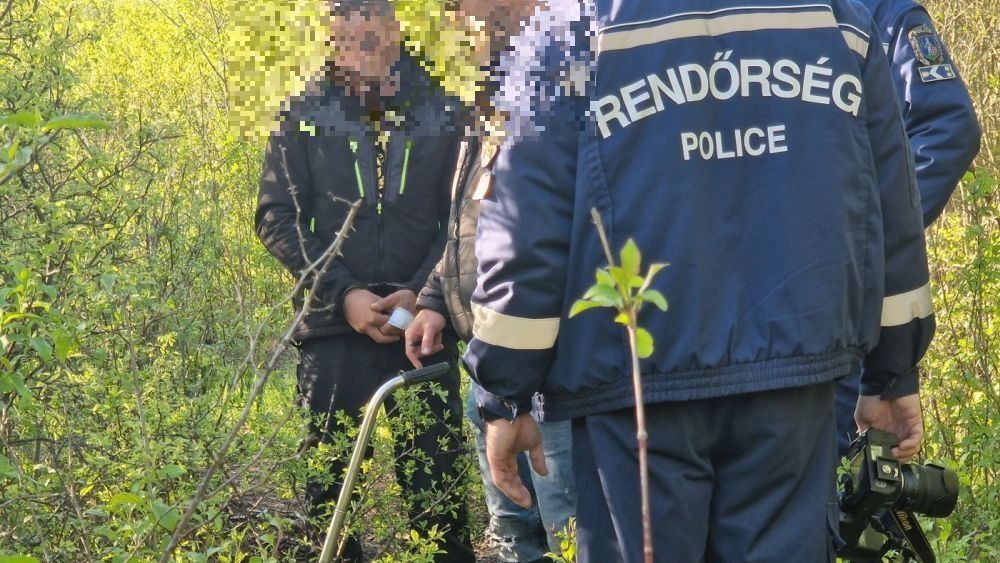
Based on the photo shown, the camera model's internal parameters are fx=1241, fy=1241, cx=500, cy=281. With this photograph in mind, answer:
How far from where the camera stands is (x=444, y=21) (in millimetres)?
2859

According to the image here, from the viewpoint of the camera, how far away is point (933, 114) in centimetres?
373

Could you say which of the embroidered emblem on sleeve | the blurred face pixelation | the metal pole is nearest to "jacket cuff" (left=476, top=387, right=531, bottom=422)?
the metal pole

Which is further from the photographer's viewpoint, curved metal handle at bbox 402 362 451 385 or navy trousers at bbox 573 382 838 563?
curved metal handle at bbox 402 362 451 385

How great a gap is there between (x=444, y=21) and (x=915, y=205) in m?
1.14

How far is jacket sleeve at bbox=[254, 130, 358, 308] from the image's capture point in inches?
171

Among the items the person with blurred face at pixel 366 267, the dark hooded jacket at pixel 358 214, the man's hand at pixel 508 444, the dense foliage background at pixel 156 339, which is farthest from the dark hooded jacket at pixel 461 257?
the man's hand at pixel 508 444

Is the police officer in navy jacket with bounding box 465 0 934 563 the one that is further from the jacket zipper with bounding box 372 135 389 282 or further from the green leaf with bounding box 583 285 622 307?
the jacket zipper with bounding box 372 135 389 282

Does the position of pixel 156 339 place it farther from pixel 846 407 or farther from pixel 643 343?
pixel 643 343

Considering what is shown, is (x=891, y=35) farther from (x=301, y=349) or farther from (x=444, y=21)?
(x=301, y=349)

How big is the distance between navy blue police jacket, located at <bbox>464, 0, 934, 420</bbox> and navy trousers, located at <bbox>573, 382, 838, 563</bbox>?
0.06 meters

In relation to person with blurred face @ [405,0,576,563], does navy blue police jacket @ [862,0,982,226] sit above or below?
above

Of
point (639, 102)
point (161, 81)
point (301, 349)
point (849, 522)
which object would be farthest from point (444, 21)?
point (161, 81)

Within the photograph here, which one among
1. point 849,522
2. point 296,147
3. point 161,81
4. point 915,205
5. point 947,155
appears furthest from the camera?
point 161,81

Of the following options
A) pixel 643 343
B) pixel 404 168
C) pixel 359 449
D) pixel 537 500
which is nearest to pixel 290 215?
pixel 404 168
